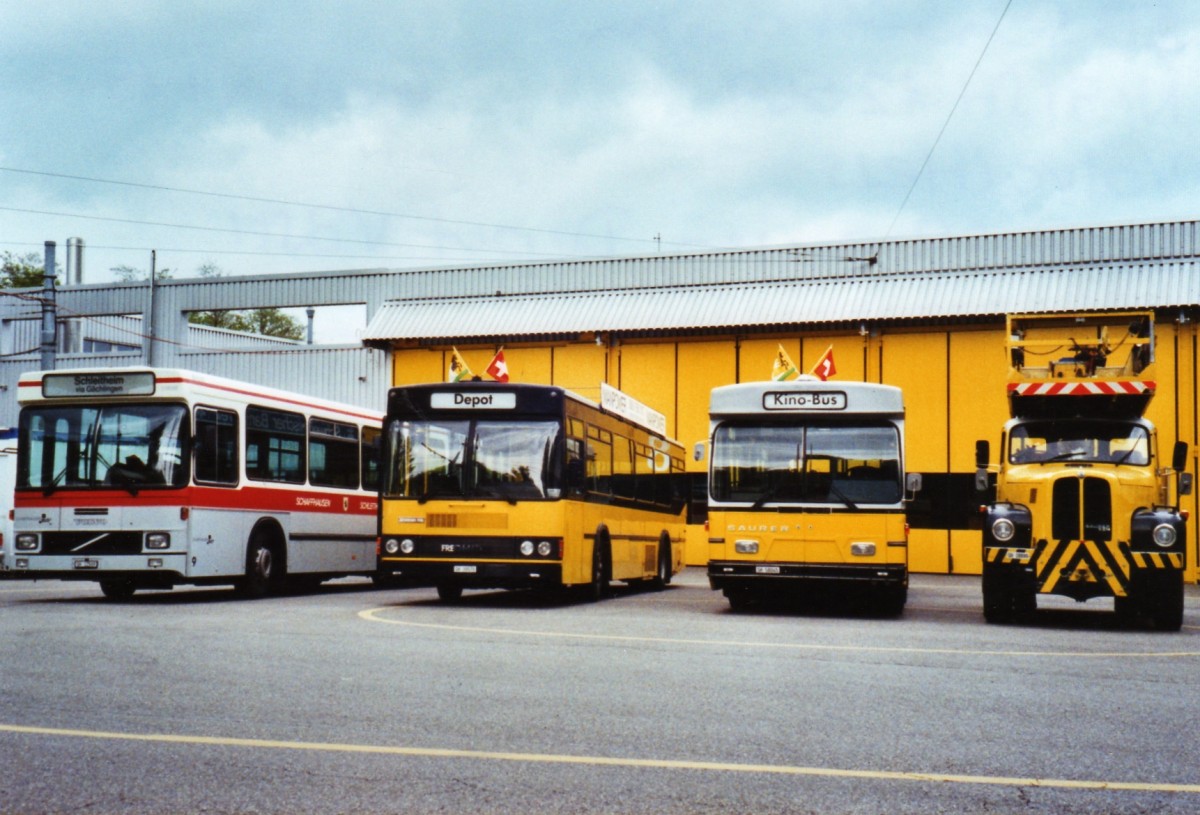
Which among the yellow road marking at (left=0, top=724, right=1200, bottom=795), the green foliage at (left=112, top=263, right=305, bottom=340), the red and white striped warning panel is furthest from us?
the green foliage at (left=112, top=263, right=305, bottom=340)

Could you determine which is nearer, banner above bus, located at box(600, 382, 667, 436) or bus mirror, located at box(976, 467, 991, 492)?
bus mirror, located at box(976, 467, 991, 492)

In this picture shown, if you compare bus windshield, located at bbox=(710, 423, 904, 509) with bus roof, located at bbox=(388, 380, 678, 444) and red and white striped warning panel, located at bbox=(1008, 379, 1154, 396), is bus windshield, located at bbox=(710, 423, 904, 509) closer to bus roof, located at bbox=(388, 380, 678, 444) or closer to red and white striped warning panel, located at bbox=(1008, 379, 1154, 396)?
red and white striped warning panel, located at bbox=(1008, 379, 1154, 396)

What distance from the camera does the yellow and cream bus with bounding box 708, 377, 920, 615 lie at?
16.4 meters

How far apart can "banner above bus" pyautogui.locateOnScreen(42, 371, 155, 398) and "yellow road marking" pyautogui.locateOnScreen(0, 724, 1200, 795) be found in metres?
10.2

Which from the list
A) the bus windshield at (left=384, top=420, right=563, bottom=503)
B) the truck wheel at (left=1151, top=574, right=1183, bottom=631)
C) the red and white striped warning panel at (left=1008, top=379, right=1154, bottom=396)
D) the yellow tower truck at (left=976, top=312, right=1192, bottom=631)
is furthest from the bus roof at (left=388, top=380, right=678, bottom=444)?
the truck wheel at (left=1151, top=574, right=1183, bottom=631)

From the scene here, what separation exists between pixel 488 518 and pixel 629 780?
1080cm

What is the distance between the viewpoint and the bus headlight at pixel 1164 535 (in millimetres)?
14898

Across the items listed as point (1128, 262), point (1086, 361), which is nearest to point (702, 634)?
point (1086, 361)

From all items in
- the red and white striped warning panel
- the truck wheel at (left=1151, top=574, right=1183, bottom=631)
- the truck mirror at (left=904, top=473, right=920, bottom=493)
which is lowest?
the truck wheel at (left=1151, top=574, right=1183, bottom=631)

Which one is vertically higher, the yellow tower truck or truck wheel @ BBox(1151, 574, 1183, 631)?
the yellow tower truck

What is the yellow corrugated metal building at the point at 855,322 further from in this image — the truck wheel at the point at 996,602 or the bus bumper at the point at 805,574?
the truck wheel at the point at 996,602

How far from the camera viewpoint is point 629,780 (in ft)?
20.4

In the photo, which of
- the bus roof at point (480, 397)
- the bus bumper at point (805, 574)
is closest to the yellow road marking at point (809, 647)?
the bus bumper at point (805, 574)

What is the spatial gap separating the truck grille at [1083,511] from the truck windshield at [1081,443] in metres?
0.74
